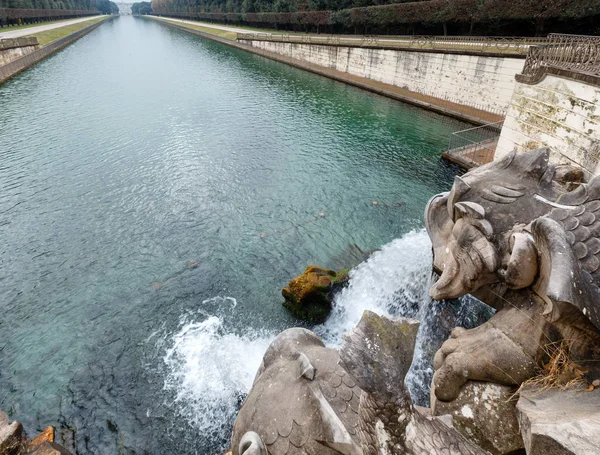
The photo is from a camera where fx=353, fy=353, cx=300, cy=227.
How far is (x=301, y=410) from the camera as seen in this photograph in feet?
14.0

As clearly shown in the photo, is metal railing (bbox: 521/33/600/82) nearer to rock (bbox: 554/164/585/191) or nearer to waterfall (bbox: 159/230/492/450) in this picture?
rock (bbox: 554/164/585/191)

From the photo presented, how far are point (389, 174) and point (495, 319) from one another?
14734 mm

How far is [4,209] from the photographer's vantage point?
1504cm

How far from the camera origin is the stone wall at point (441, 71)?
23375mm

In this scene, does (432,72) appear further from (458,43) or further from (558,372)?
(558,372)

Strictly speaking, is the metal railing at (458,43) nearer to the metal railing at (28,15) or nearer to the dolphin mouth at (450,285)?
the dolphin mouth at (450,285)

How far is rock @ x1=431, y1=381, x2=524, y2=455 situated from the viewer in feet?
12.0

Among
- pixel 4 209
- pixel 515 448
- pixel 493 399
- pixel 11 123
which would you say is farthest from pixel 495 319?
pixel 11 123

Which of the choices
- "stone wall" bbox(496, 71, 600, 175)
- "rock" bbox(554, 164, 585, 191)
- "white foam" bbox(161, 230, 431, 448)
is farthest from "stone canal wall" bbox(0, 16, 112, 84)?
"rock" bbox(554, 164, 585, 191)

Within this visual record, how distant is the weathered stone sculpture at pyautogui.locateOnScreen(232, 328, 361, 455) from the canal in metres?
3.82

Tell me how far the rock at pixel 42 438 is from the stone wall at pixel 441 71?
1067 inches

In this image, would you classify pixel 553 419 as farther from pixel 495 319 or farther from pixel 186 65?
pixel 186 65

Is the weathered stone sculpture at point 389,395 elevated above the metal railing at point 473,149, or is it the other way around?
the weathered stone sculpture at point 389,395

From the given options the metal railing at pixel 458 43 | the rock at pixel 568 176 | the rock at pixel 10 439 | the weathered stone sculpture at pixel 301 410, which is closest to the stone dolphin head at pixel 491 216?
the weathered stone sculpture at pixel 301 410
